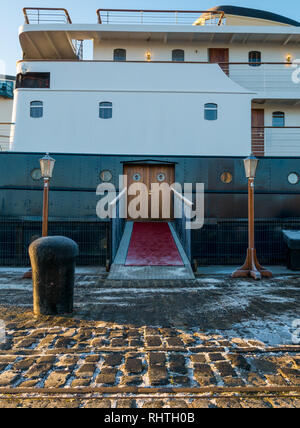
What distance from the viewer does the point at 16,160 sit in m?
10.1

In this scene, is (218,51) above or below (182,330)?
above

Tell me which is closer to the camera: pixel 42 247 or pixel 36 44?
pixel 42 247

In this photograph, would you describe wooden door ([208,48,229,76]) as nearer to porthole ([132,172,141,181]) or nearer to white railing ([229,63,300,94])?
white railing ([229,63,300,94])

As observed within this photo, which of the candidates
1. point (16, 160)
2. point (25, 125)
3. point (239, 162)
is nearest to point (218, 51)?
point (239, 162)

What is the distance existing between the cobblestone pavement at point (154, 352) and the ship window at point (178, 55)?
1173 cm

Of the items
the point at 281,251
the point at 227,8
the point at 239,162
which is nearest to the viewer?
the point at 281,251

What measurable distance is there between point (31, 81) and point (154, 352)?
11723mm

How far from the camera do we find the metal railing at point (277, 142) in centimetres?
1217

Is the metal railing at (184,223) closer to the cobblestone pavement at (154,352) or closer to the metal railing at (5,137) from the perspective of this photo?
the cobblestone pavement at (154,352)

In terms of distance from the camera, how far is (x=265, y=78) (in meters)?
13.1

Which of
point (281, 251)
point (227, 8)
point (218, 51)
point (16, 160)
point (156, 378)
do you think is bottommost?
point (156, 378)

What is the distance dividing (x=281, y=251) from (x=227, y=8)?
44.2ft

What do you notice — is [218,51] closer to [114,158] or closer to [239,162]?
[239,162]

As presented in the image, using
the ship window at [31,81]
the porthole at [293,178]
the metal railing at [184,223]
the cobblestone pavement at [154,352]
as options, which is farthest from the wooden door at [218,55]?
the cobblestone pavement at [154,352]
